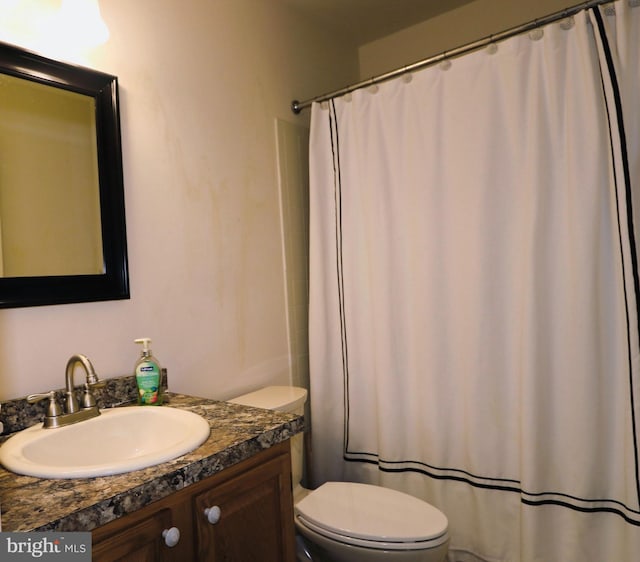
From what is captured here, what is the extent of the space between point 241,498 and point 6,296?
0.75 meters

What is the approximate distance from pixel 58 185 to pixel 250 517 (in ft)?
3.29

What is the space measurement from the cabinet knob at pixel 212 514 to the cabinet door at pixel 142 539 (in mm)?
44

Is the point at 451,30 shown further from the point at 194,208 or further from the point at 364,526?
the point at 364,526

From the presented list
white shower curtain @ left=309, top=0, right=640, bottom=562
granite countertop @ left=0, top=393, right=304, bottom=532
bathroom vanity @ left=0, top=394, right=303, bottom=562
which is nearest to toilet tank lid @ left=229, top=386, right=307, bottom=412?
white shower curtain @ left=309, top=0, right=640, bottom=562

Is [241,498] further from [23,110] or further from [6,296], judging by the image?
[23,110]

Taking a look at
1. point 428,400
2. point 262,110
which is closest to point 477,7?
point 262,110

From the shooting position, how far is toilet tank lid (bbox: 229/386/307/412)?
5.18ft

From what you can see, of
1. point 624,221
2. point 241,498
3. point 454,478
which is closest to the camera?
point 241,498

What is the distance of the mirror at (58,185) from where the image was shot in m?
1.16

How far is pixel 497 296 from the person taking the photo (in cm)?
156

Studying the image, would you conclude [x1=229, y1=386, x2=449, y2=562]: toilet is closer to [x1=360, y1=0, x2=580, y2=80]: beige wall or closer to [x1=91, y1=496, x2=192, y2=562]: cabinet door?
[x1=91, y1=496, x2=192, y2=562]: cabinet door

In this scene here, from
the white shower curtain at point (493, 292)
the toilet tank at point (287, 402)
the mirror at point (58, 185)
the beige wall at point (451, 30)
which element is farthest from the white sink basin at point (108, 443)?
the beige wall at point (451, 30)

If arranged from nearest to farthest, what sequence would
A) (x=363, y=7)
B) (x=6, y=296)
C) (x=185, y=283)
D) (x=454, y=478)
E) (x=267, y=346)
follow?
(x=6, y=296)
(x=185, y=283)
(x=454, y=478)
(x=267, y=346)
(x=363, y=7)

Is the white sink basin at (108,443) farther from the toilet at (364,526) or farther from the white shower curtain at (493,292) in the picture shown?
the white shower curtain at (493,292)
